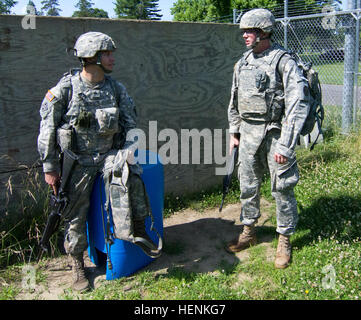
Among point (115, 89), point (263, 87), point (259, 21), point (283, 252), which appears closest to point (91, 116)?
point (115, 89)

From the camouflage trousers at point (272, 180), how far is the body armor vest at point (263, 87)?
8.0 inches

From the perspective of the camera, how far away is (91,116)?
119 inches

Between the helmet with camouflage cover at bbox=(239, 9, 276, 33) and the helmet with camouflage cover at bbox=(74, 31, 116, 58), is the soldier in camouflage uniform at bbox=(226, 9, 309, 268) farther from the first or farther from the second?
the helmet with camouflage cover at bbox=(74, 31, 116, 58)

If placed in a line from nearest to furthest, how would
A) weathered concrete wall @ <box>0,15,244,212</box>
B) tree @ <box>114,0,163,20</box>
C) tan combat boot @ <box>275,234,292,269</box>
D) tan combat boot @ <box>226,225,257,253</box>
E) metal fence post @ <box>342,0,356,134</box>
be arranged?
tan combat boot @ <box>275,234,292,269</box> < weathered concrete wall @ <box>0,15,244,212</box> < tan combat boot @ <box>226,225,257,253</box> < metal fence post @ <box>342,0,356,134</box> < tree @ <box>114,0,163,20</box>

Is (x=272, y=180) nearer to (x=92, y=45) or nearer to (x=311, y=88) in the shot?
(x=311, y=88)

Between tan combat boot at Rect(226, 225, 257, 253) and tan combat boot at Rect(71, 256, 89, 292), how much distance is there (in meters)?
1.47

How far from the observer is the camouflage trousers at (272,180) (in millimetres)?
3389

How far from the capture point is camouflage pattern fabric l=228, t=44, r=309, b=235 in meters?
3.20

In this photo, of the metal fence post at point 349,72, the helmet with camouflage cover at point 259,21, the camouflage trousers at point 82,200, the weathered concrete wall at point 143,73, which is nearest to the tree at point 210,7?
the metal fence post at point 349,72

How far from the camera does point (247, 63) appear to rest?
3.48 m

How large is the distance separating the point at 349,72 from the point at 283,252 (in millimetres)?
4145

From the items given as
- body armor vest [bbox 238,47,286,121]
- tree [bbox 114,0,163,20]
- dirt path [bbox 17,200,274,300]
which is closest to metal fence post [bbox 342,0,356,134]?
dirt path [bbox 17,200,274,300]
